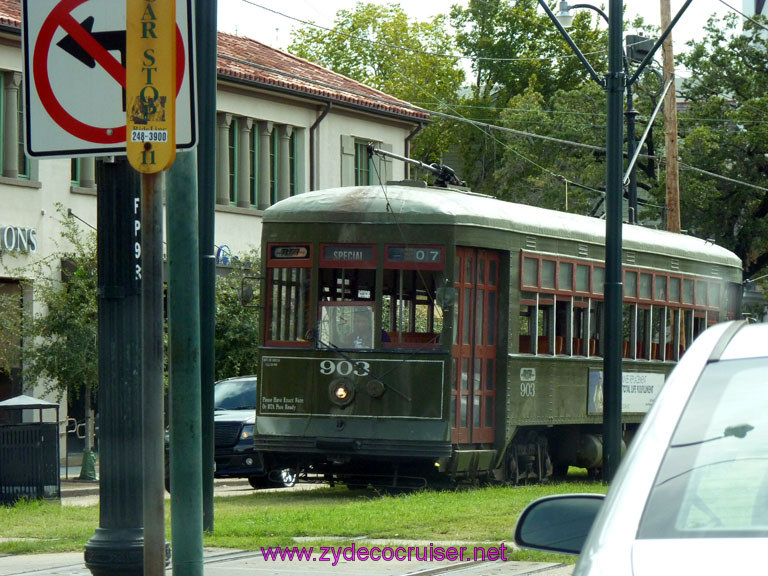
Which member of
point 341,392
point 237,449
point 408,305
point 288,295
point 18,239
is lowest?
point 237,449

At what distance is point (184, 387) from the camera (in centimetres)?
621

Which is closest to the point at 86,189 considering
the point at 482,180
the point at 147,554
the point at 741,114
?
the point at 741,114

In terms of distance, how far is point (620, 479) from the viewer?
10.1ft

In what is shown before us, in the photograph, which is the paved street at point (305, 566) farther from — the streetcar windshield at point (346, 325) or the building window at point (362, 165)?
the building window at point (362, 165)

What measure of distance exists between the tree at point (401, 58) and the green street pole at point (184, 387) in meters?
56.3

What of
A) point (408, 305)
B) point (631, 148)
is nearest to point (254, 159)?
point (631, 148)

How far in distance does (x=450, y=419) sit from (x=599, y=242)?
4.46 m

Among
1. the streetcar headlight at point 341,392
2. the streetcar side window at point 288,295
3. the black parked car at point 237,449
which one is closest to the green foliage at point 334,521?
the streetcar headlight at point 341,392

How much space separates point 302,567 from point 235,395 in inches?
446

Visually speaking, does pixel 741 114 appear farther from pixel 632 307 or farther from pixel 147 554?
pixel 147 554

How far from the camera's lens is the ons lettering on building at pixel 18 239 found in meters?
27.2

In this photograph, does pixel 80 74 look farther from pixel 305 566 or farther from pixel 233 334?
pixel 233 334

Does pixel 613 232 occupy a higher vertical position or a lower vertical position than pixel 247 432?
higher

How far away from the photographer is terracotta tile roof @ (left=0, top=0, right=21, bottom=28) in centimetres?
2722
